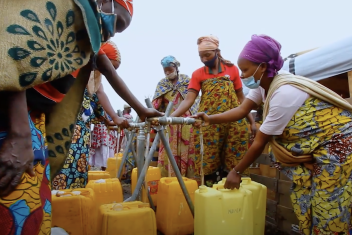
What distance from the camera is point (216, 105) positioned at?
2889mm

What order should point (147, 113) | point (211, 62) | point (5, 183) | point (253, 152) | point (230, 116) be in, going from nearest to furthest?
point (5, 183)
point (147, 113)
point (253, 152)
point (230, 116)
point (211, 62)

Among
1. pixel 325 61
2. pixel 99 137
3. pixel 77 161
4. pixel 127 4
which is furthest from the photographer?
pixel 99 137

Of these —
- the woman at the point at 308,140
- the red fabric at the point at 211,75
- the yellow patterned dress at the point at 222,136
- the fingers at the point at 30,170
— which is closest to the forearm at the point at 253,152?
the woman at the point at 308,140

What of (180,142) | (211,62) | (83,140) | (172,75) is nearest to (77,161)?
(83,140)

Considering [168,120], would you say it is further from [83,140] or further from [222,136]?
[222,136]

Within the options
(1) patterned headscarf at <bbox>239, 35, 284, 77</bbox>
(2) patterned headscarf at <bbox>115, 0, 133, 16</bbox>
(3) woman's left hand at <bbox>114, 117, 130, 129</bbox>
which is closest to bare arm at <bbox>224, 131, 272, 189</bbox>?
(1) patterned headscarf at <bbox>239, 35, 284, 77</bbox>

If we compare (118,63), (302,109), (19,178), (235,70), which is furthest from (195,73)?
(19,178)

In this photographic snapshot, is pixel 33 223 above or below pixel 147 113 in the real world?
below

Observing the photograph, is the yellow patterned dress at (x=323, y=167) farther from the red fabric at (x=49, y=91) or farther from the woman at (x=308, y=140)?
the red fabric at (x=49, y=91)

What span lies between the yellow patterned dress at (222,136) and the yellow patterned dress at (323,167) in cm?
104

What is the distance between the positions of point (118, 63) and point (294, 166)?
1.66 meters

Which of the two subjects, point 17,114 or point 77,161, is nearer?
point 17,114

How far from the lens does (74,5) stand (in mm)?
911

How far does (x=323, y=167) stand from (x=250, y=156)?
43cm
